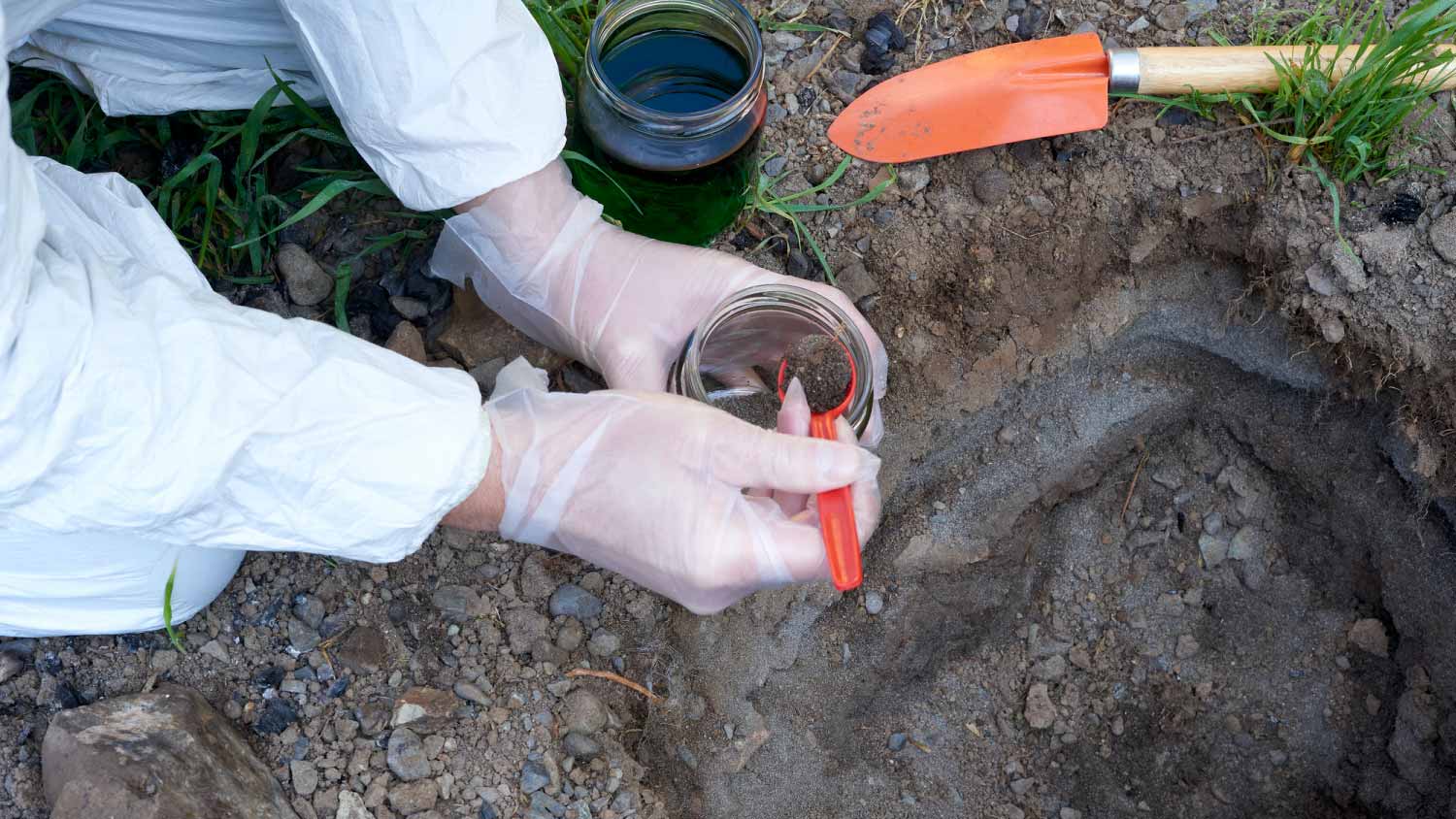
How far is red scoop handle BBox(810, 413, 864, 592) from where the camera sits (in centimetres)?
136

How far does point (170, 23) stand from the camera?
1604mm

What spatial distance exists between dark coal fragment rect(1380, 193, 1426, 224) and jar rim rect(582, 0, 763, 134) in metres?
1.03

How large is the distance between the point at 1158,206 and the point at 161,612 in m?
1.66

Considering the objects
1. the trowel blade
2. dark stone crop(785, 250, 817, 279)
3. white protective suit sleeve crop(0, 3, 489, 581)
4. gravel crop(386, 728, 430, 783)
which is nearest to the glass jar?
dark stone crop(785, 250, 817, 279)

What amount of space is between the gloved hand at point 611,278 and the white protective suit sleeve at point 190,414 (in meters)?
0.32

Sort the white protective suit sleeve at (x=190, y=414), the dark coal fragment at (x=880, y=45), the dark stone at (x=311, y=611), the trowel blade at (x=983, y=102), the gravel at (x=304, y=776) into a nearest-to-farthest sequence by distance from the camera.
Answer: the white protective suit sleeve at (x=190, y=414) → the gravel at (x=304, y=776) → the dark stone at (x=311, y=611) → the trowel blade at (x=983, y=102) → the dark coal fragment at (x=880, y=45)

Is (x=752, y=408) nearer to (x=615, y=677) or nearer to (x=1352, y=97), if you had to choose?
(x=615, y=677)

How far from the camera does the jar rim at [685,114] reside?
4.73 ft

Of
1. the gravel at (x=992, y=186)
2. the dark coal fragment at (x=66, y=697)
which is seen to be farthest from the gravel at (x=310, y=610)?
the gravel at (x=992, y=186)

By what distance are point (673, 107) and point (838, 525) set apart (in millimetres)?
691

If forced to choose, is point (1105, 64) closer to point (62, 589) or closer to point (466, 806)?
point (466, 806)

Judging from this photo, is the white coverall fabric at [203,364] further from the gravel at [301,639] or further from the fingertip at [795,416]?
the fingertip at [795,416]

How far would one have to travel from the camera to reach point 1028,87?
1770mm

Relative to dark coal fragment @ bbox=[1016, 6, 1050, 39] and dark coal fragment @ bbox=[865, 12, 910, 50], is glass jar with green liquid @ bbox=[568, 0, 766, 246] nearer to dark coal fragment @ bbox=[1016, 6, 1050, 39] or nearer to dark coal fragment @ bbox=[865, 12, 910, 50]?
dark coal fragment @ bbox=[865, 12, 910, 50]
